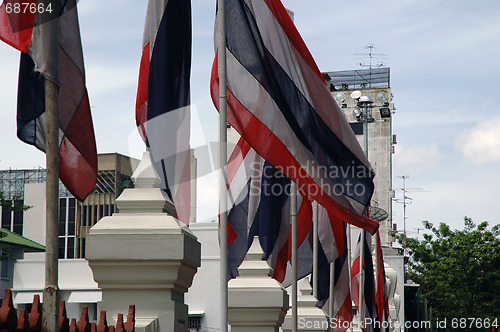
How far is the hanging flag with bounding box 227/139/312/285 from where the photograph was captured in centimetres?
1227

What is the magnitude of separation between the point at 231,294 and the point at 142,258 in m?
4.24

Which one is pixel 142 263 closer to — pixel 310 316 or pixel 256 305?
pixel 256 305

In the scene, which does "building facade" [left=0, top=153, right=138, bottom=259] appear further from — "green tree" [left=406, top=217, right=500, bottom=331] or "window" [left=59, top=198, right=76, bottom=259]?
"green tree" [left=406, top=217, right=500, bottom=331]

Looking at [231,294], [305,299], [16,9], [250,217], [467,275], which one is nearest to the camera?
[16,9]

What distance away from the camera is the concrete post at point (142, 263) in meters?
6.84

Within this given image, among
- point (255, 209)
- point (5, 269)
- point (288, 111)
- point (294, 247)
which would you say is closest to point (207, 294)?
point (5, 269)

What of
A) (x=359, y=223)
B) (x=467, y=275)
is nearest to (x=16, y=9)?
(x=359, y=223)

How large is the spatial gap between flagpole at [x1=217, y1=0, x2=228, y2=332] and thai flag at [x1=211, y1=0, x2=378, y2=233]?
445mm

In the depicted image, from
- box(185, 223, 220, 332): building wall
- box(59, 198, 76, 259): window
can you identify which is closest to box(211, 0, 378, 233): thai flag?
box(185, 223, 220, 332): building wall

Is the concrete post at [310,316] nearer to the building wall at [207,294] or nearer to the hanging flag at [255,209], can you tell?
the hanging flag at [255,209]

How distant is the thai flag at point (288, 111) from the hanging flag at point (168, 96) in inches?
42.9

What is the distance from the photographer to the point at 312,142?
10172 millimetres

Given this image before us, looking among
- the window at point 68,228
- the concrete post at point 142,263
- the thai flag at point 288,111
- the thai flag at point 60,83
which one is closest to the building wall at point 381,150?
the window at point 68,228

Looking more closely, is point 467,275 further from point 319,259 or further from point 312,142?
point 312,142
